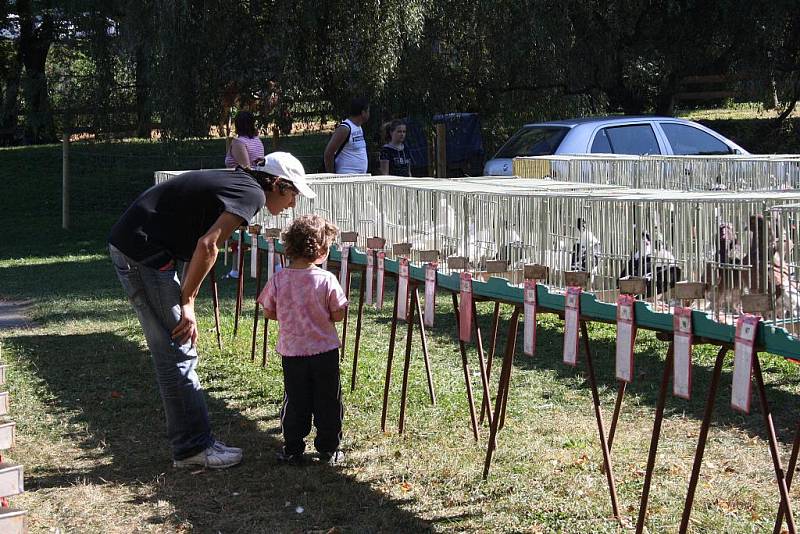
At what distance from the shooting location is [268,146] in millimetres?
19281

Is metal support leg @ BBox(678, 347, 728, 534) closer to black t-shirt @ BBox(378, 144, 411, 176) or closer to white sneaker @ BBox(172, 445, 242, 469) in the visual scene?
white sneaker @ BBox(172, 445, 242, 469)

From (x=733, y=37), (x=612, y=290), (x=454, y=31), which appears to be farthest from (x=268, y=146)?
(x=612, y=290)

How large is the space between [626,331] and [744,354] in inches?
21.2

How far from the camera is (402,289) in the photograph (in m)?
5.61

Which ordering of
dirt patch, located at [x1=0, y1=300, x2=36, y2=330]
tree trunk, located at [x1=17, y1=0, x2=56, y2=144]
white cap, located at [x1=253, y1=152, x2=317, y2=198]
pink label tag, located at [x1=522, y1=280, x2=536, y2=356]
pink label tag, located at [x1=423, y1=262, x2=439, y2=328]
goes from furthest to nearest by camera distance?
tree trunk, located at [x1=17, y1=0, x2=56, y2=144], dirt patch, located at [x1=0, y1=300, x2=36, y2=330], pink label tag, located at [x1=423, y1=262, x2=439, y2=328], white cap, located at [x1=253, y1=152, x2=317, y2=198], pink label tag, located at [x1=522, y1=280, x2=536, y2=356]

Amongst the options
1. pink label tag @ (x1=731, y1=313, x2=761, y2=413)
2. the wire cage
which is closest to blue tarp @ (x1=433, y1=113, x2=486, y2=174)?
the wire cage

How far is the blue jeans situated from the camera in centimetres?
515

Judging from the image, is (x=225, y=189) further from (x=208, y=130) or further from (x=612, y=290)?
(x=208, y=130)

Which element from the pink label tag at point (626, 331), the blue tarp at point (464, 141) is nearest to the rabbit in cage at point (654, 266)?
the pink label tag at point (626, 331)

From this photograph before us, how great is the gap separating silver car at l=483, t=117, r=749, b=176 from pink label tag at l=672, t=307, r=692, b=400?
800 centimetres

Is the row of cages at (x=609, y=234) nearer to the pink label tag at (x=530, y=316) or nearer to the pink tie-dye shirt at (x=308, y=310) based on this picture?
the pink label tag at (x=530, y=316)

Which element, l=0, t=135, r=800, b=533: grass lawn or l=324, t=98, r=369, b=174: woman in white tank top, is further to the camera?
l=324, t=98, r=369, b=174: woman in white tank top

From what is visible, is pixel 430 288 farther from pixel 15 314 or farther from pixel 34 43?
pixel 34 43

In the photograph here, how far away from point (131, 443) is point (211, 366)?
6.07 feet
